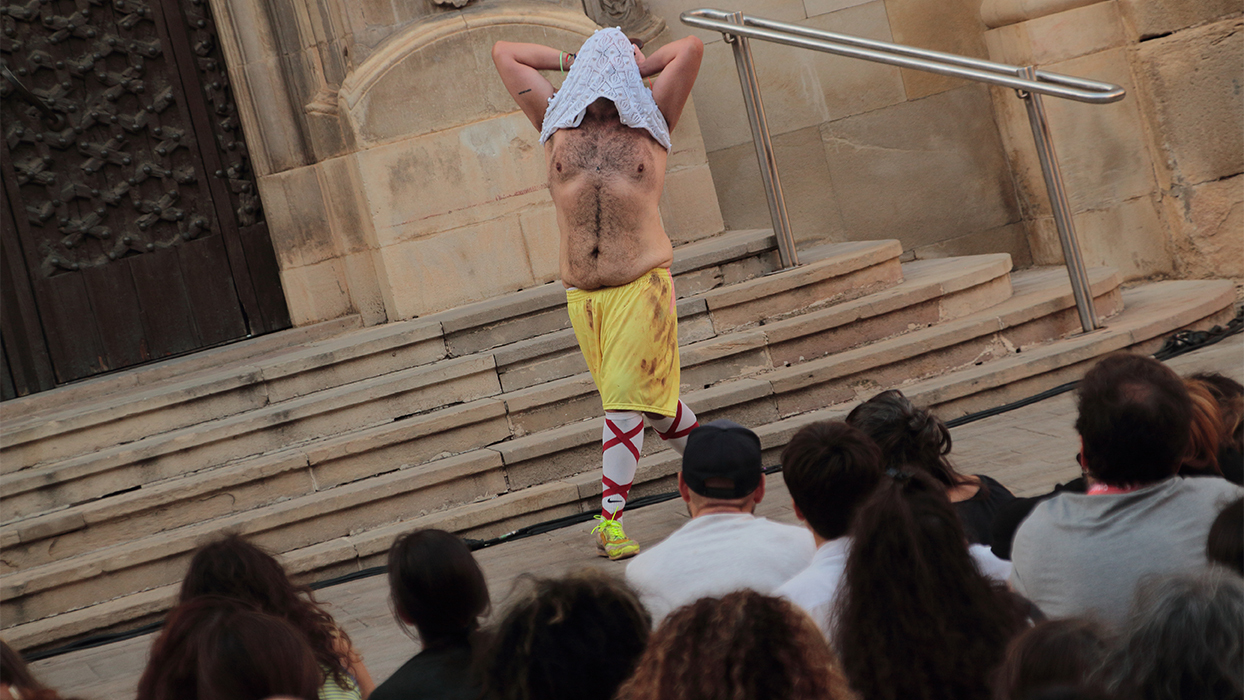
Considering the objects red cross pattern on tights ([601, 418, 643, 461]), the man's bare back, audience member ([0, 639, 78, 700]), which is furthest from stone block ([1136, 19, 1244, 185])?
audience member ([0, 639, 78, 700])

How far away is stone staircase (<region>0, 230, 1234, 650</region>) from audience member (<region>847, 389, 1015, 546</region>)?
8.35ft

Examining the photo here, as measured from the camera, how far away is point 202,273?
8.37 m

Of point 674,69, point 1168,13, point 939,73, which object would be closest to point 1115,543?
point 674,69

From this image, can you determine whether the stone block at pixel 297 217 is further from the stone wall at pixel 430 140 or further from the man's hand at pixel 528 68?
the man's hand at pixel 528 68

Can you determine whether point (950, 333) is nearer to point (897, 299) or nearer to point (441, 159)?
point (897, 299)

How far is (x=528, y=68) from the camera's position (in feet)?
16.9

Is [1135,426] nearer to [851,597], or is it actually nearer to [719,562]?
[851,597]

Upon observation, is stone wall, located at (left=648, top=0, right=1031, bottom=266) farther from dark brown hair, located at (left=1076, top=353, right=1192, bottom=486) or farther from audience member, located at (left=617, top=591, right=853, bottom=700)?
audience member, located at (left=617, top=591, right=853, bottom=700)

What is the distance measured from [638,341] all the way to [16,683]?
2.74 metres

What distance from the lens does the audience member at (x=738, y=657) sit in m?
1.66

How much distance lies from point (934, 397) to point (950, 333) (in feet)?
1.70

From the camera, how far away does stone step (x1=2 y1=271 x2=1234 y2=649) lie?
5340 millimetres

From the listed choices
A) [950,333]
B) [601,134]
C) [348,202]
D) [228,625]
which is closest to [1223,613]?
[228,625]

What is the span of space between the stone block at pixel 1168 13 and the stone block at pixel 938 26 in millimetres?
1177
